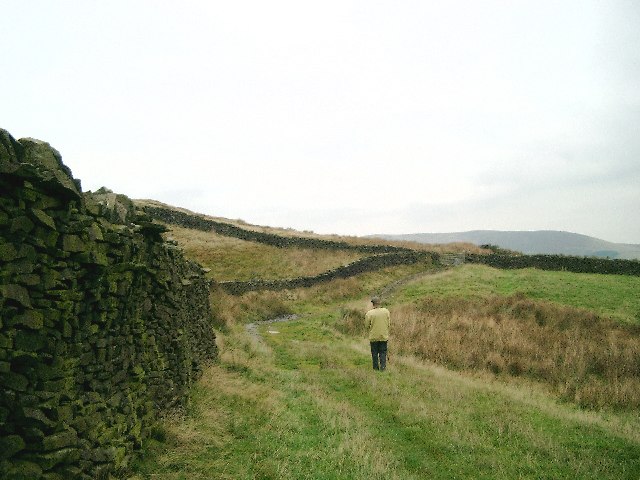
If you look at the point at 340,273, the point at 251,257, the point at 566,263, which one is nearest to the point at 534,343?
the point at 340,273

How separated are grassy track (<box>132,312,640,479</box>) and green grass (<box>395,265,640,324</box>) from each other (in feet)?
49.6

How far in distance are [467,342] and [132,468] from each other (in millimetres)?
14591

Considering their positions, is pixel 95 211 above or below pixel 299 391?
above

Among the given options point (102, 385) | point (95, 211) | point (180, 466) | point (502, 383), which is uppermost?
point (95, 211)

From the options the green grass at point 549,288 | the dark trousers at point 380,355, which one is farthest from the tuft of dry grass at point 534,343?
the dark trousers at point 380,355

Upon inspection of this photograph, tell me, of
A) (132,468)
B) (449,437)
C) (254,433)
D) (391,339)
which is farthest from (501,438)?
(391,339)

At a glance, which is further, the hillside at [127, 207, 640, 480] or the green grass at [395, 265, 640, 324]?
the green grass at [395, 265, 640, 324]

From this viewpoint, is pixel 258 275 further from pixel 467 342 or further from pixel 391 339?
pixel 467 342

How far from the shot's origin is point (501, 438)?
8.93m

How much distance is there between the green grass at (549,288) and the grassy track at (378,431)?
15.1 metres

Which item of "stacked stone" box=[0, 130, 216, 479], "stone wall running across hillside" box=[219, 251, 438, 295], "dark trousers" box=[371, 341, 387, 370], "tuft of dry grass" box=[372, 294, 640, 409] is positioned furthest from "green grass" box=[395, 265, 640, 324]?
"stacked stone" box=[0, 130, 216, 479]

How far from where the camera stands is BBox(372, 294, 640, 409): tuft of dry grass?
13.9 metres

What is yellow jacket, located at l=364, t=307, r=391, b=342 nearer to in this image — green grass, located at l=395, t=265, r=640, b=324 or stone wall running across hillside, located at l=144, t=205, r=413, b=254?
green grass, located at l=395, t=265, r=640, b=324

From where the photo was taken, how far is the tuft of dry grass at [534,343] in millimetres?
13859
